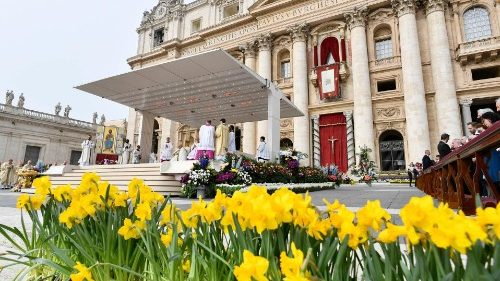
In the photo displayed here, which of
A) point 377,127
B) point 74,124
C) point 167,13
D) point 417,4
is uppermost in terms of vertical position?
point 167,13

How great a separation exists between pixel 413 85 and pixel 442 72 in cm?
206

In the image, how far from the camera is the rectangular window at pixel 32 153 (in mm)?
30531

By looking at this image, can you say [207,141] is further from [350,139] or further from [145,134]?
[350,139]

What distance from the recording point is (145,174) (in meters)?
10.8

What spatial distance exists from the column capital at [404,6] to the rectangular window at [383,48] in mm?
2330

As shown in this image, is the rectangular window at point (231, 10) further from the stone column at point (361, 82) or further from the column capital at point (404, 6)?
the column capital at point (404, 6)

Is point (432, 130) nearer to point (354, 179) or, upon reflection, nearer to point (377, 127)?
point (377, 127)

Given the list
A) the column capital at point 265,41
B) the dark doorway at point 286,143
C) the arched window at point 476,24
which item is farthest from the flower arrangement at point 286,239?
the column capital at point 265,41

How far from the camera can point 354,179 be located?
791 inches

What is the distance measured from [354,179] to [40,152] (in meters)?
32.8

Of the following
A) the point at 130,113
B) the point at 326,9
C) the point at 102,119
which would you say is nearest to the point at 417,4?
the point at 326,9

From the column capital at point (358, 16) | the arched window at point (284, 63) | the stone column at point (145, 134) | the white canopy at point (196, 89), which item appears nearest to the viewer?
the white canopy at point (196, 89)

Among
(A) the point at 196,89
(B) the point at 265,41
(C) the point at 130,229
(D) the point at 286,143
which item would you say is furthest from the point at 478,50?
(C) the point at 130,229

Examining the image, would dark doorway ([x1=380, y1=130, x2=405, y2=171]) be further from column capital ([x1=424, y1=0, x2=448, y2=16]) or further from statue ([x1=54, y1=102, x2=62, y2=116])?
statue ([x1=54, y1=102, x2=62, y2=116])
